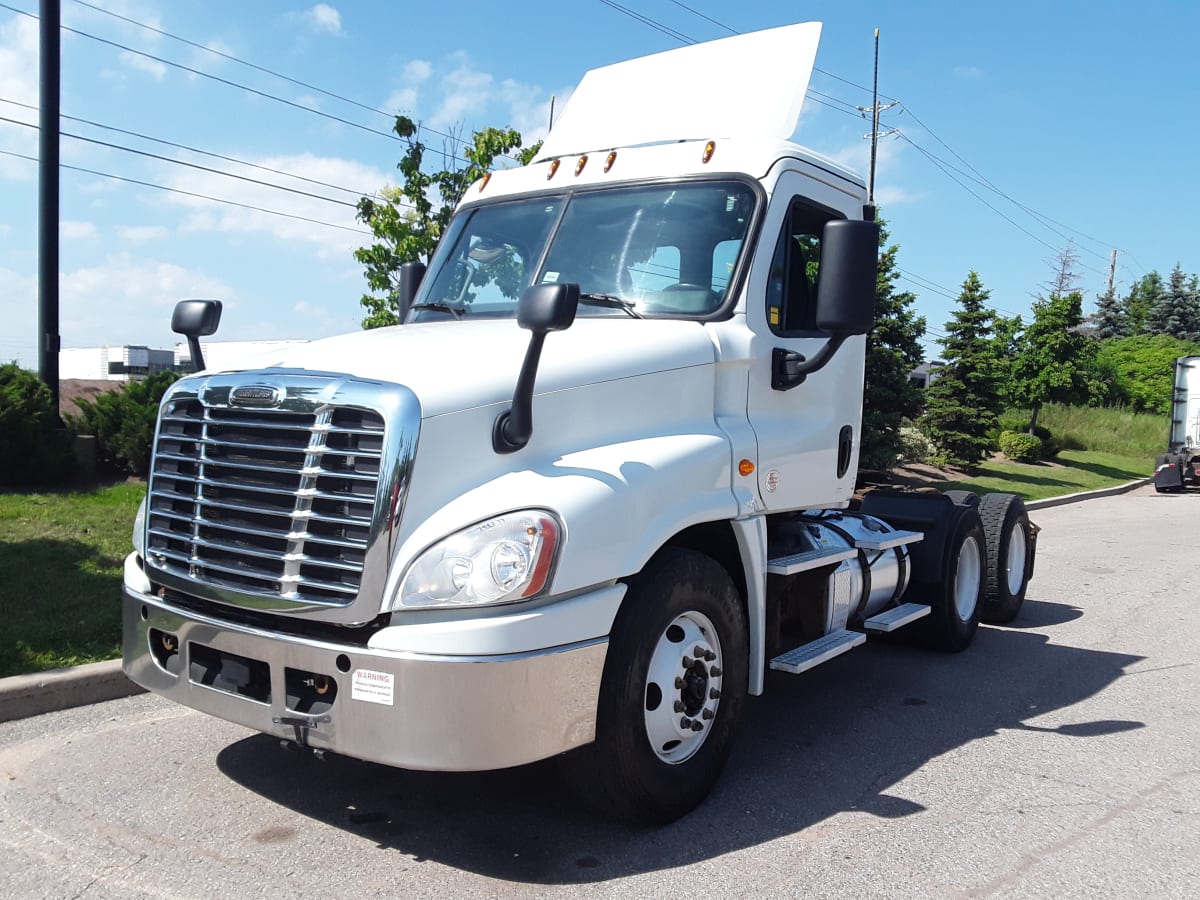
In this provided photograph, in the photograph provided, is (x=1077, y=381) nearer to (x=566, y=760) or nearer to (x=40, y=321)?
(x=40, y=321)

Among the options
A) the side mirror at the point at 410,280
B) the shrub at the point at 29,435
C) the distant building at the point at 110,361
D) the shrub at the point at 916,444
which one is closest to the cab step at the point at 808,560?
the side mirror at the point at 410,280

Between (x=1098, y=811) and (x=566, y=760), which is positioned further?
(x=1098, y=811)

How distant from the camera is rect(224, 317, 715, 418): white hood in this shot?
360 centimetres

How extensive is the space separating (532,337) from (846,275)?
1.56m

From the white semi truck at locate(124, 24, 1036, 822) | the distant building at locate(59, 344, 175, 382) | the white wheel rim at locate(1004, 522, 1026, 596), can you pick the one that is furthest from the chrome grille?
the distant building at locate(59, 344, 175, 382)

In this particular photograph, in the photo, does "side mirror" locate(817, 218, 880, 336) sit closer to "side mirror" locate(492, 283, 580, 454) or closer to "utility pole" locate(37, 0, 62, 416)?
"side mirror" locate(492, 283, 580, 454)

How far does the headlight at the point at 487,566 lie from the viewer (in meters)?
3.27

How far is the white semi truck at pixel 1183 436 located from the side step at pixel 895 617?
2165cm

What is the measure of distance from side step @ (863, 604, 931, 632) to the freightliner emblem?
3.65 m

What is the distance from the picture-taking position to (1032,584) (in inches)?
400

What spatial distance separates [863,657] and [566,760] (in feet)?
12.1

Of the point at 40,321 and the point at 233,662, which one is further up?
the point at 40,321

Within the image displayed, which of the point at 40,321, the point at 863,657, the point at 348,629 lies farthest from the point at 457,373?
the point at 40,321

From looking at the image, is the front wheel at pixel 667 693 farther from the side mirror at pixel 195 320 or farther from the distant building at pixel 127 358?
the distant building at pixel 127 358
